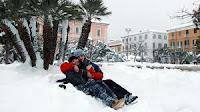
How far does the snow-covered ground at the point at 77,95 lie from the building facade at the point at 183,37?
7033 cm

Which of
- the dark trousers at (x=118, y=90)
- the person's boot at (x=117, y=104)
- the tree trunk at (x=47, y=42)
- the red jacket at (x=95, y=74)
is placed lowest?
the person's boot at (x=117, y=104)

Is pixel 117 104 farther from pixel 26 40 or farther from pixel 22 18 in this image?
pixel 22 18

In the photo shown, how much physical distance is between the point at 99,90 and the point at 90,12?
15.5ft

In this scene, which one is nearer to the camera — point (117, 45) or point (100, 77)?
point (100, 77)

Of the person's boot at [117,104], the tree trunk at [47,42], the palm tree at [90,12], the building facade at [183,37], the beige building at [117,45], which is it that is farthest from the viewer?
the beige building at [117,45]

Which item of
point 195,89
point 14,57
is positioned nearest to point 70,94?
point 195,89

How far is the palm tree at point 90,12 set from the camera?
11421mm

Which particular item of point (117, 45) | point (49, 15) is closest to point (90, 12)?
point (49, 15)

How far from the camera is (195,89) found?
8.47 meters

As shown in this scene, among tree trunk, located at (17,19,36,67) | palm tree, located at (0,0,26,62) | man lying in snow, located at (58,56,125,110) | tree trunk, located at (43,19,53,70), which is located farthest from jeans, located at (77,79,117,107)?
palm tree, located at (0,0,26,62)

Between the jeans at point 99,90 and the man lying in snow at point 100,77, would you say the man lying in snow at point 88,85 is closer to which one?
the jeans at point 99,90

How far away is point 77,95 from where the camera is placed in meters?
7.09

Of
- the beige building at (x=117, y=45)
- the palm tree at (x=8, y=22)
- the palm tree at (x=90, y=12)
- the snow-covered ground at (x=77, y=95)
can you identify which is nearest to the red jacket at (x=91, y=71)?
the snow-covered ground at (x=77, y=95)

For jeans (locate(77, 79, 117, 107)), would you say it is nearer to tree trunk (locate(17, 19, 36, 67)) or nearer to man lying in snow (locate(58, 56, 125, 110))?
man lying in snow (locate(58, 56, 125, 110))
